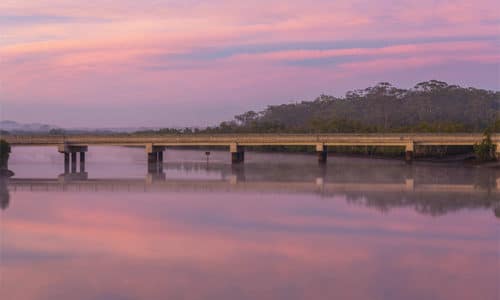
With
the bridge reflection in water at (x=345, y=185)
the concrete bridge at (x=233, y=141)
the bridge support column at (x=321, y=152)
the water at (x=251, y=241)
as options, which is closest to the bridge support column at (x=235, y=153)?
the concrete bridge at (x=233, y=141)

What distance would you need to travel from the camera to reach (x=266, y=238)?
2112 cm

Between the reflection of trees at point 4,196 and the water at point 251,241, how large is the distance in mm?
427

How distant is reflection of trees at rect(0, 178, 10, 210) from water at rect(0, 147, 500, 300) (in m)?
0.43

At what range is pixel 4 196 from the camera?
33.5m

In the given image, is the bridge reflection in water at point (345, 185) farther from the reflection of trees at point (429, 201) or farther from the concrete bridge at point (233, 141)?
the concrete bridge at point (233, 141)

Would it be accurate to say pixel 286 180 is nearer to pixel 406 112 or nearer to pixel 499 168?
pixel 499 168

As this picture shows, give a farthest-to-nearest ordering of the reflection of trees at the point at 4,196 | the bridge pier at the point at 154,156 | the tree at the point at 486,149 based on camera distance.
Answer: the bridge pier at the point at 154,156 → the tree at the point at 486,149 → the reflection of trees at the point at 4,196

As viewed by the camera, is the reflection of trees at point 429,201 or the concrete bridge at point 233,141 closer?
the reflection of trees at point 429,201

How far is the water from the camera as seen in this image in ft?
50.3

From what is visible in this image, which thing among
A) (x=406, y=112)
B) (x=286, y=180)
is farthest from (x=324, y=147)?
(x=406, y=112)

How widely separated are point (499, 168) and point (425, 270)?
37073 millimetres

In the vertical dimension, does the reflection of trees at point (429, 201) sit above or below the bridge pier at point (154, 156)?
below

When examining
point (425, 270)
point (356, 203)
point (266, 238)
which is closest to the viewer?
point (425, 270)

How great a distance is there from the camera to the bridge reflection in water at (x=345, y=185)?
31.0 meters
